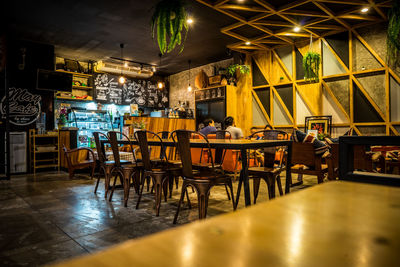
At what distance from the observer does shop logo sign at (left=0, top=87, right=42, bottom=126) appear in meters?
6.57

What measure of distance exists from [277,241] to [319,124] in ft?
22.9

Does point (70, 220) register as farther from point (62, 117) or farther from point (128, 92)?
point (128, 92)

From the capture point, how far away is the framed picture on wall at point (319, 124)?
21.0 ft

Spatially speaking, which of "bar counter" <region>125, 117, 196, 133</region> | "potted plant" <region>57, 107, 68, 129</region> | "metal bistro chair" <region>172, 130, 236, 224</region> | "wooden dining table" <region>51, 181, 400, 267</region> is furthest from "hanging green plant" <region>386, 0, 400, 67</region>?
"potted plant" <region>57, 107, 68, 129</region>

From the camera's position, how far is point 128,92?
386 inches

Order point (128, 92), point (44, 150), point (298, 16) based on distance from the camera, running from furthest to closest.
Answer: point (128, 92) < point (44, 150) < point (298, 16)

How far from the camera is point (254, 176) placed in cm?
302

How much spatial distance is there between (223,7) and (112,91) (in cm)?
582

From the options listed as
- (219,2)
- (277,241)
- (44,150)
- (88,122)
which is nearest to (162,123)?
(88,122)

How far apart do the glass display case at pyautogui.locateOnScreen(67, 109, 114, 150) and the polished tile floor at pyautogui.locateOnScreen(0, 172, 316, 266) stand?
341 cm

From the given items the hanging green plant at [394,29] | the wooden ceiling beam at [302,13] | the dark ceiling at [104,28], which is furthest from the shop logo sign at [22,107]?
the hanging green plant at [394,29]

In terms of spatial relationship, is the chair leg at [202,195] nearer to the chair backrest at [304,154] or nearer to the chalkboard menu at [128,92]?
the chair backrest at [304,154]

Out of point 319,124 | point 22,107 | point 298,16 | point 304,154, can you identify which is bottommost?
point 304,154

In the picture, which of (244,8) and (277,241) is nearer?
(277,241)
